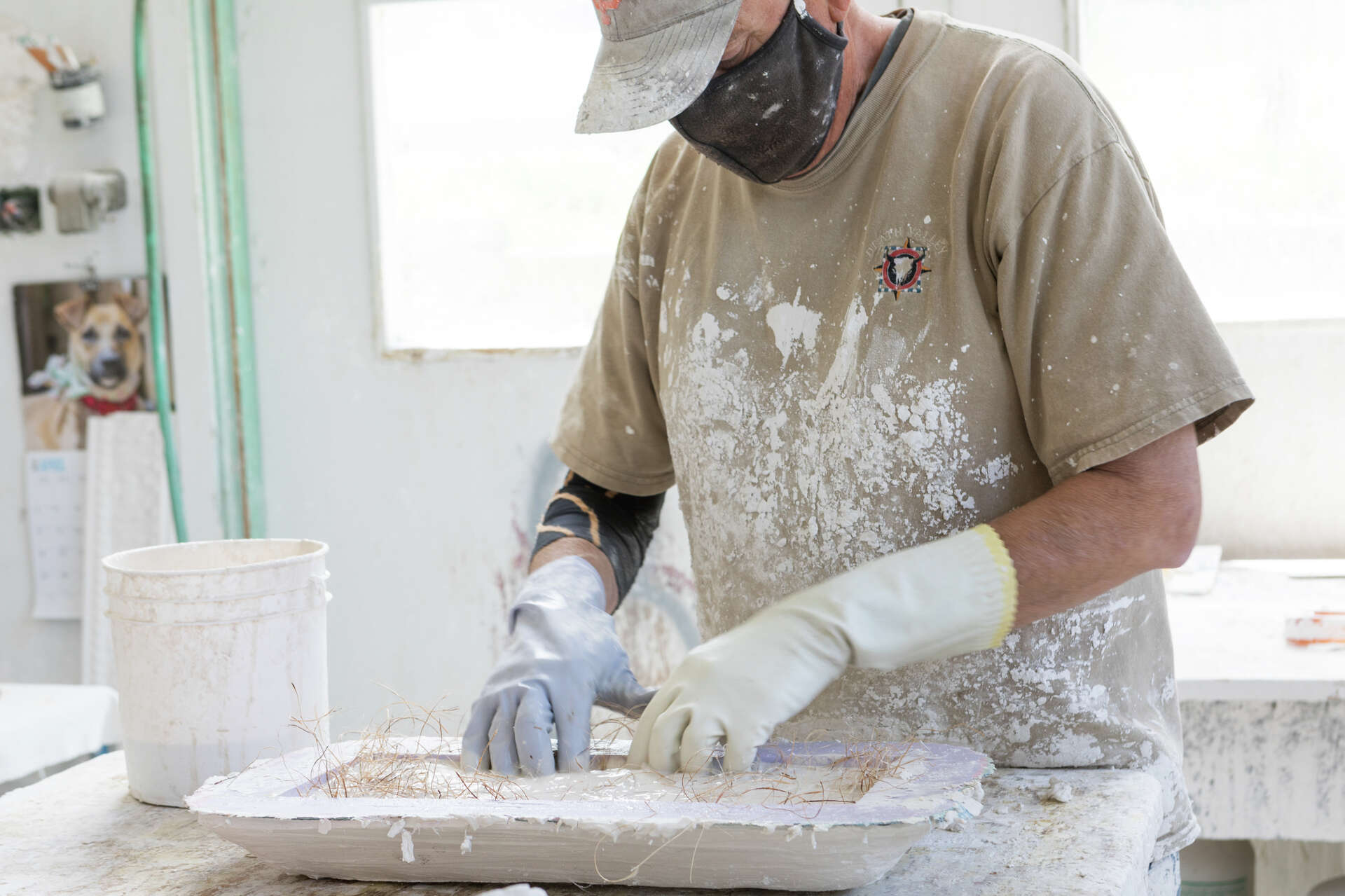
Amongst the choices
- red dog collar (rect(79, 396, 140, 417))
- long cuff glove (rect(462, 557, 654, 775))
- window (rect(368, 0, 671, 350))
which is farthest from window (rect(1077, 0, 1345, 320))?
red dog collar (rect(79, 396, 140, 417))

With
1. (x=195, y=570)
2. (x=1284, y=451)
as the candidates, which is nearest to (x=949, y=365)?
(x=195, y=570)

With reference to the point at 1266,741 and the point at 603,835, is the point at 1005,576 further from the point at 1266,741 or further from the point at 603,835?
the point at 1266,741

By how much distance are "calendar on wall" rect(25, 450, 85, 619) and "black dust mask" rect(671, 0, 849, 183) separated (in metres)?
2.54

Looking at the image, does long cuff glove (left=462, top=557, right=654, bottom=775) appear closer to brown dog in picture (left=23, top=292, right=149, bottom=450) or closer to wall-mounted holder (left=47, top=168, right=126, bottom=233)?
brown dog in picture (left=23, top=292, right=149, bottom=450)

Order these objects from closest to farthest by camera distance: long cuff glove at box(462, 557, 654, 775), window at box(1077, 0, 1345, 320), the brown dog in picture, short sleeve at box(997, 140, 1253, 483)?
short sleeve at box(997, 140, 1253, 483) → long cuff glove at box(462, 557, 654, 775) → window at box(1077, 0, 1345, 320) → the brown dog in picture

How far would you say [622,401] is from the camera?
1.82 metres

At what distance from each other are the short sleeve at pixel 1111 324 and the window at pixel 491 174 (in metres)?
1.92

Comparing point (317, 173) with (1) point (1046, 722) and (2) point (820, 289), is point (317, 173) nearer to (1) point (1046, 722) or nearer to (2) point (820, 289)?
(2) point (820, 289)

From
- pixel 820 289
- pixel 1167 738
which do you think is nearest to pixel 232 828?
pixel 820 289

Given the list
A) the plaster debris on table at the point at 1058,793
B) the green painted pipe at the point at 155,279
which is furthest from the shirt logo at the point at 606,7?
the green painted pipe at the point at 155,279

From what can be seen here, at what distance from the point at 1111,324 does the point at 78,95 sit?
9.46 feet

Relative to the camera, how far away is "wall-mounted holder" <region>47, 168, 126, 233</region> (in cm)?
314

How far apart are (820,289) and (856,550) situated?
34 cm

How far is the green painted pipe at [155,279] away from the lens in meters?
3.08
